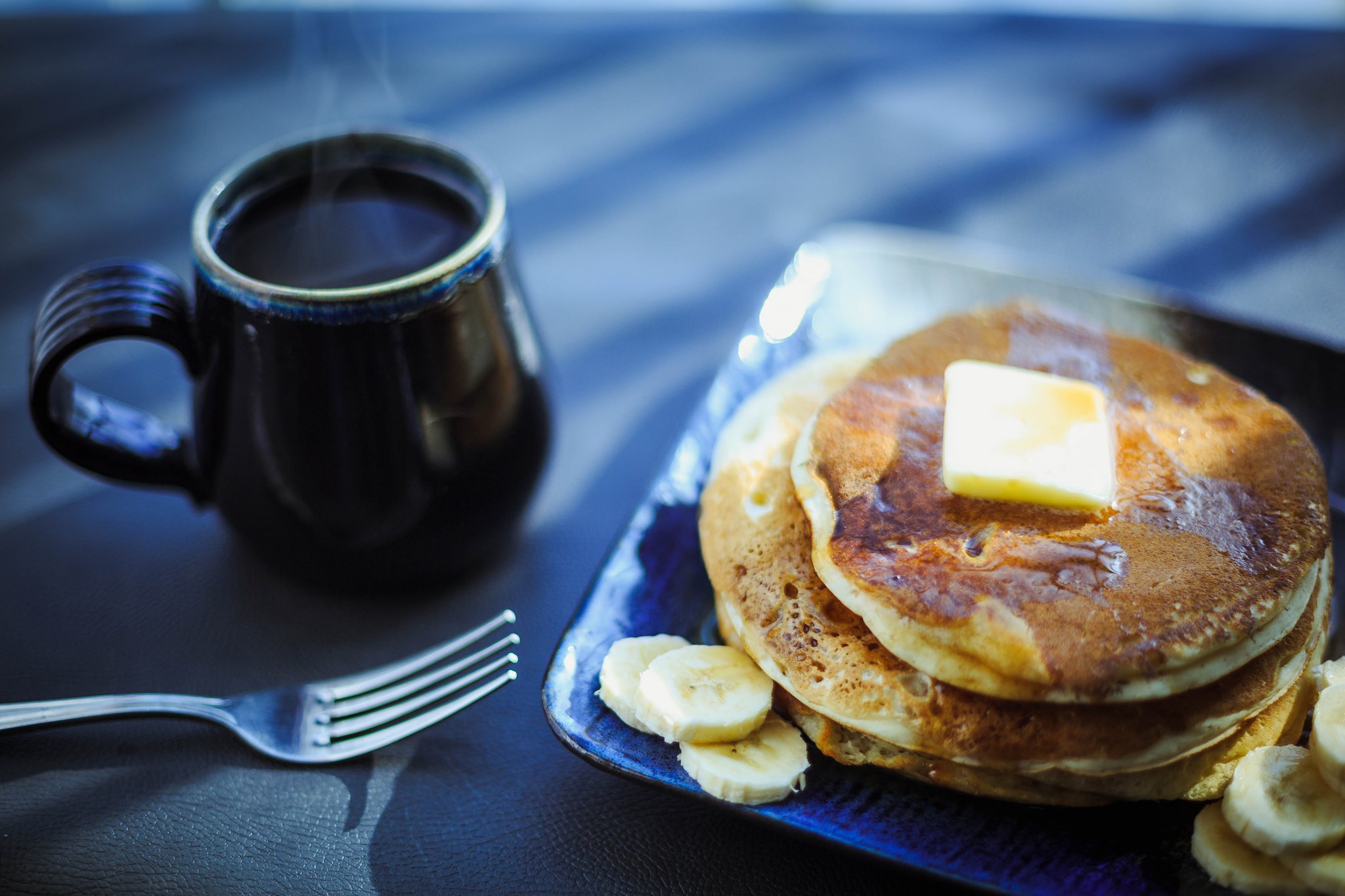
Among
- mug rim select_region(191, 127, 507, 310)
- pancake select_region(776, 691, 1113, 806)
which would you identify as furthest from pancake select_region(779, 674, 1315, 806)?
mug rim select_region(191, 127, 507, 310)

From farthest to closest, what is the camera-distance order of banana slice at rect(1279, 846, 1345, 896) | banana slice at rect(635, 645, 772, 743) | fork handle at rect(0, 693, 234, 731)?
fork handle at rect(0, 693, 234, 731)
banana slice at rect(635, 645, 772, 743)
banana slice at rect(1279, 846, 1345, 896)

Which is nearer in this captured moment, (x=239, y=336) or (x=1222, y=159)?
(x=239, y=336)

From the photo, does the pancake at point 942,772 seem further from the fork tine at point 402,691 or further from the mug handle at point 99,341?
the mug handle at point 99,341

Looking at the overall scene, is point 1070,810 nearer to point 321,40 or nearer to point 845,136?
point 845,136

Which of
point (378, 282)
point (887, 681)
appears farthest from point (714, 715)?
point (378, 282)

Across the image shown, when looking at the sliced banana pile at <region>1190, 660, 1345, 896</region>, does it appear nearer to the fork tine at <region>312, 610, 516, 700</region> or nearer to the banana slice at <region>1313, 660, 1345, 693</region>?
the banana slice at <region>1313, 660, 1345, 693</region>

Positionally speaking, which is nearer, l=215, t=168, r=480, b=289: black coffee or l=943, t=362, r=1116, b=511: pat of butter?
l=943, t=362, r=1116, b=511: pat of butter

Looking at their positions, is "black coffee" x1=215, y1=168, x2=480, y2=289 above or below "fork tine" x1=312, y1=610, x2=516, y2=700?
above

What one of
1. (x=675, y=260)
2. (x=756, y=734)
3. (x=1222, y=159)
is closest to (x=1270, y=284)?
(x=1222, y=159)
